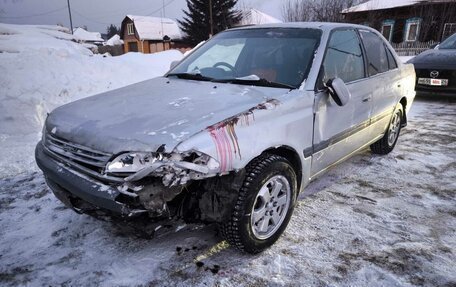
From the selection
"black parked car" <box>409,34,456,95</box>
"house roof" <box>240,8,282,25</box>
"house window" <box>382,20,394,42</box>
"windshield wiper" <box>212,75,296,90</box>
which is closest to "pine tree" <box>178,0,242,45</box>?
"house roof" <box>240,8,282,25</box>

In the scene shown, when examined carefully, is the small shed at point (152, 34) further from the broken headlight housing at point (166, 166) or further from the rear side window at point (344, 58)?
the broken headlight housing at point (166, 166)

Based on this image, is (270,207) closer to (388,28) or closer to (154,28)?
(388,28)

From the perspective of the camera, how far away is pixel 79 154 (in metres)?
2.29

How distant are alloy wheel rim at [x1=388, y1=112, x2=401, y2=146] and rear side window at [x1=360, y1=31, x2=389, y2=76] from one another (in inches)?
32.1

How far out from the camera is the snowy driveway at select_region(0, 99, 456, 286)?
2383mm

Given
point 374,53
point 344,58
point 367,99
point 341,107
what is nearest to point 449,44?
point 374,53

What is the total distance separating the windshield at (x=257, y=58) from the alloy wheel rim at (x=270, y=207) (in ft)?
2.74

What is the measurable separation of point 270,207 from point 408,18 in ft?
101

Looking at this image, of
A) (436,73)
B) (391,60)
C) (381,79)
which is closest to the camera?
(381,79)

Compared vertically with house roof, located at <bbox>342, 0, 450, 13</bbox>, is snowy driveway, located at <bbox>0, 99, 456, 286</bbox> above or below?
below

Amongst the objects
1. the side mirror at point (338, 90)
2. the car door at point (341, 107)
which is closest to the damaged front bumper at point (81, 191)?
the car door at point (341, 107)

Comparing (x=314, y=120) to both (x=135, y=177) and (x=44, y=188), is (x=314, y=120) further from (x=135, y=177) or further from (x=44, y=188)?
(x=44, y=188)

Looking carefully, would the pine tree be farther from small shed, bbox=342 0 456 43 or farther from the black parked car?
the black parked car

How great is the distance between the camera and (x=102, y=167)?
2143 millimetres
